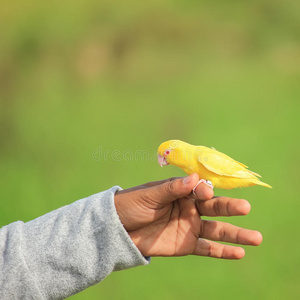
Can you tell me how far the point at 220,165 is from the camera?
0.70 meters

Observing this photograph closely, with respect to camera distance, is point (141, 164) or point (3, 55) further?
point (3, 55)

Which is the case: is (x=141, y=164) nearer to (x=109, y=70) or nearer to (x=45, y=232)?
(x=109, y=70)

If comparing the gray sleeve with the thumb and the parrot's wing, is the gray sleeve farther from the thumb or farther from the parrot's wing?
the parrot's wing

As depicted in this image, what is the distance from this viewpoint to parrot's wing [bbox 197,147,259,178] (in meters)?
0.69

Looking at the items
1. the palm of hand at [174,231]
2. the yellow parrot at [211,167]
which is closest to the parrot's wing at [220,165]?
the yellow parrot at [211,167]

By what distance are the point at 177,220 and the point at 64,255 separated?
0.28m

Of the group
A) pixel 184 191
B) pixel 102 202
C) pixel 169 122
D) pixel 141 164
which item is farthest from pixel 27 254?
pixel 169 122

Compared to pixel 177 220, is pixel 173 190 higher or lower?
higher

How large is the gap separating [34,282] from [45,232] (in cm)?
10

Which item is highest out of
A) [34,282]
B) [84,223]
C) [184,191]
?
[184,191]

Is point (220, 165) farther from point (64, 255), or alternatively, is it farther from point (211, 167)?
point (64, 255)

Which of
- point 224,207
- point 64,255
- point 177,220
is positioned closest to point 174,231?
point 177,220

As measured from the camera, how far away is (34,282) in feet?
2.22

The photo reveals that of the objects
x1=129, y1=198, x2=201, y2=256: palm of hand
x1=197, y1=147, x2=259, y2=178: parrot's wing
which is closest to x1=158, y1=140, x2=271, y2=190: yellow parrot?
x1=197, y1=147, x2=259, y2=178: parrot's wing
